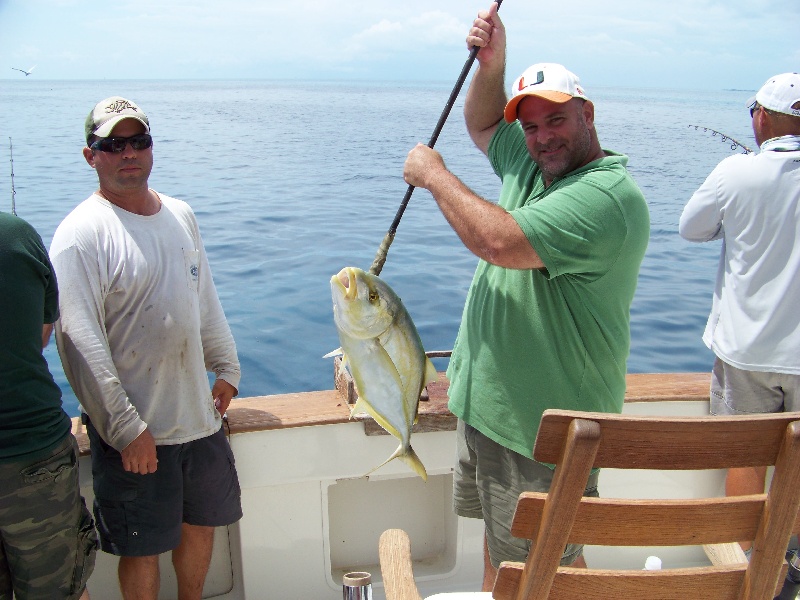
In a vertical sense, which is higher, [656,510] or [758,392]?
[656,510]

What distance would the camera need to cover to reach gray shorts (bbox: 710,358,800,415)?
10.7 feet

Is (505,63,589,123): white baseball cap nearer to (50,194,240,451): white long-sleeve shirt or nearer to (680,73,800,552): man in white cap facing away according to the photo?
(680,73,800,552): man in white cap facing away

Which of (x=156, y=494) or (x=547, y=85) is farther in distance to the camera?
(x=156, y=494)

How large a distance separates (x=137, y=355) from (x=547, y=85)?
1662mm

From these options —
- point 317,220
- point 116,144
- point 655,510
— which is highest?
point 116,144

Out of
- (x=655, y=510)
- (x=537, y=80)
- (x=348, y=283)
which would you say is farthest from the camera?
(x=537, y=80)

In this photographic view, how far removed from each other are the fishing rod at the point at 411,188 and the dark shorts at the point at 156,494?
105cm

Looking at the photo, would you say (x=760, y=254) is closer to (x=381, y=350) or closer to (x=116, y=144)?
(x=381, y=350)

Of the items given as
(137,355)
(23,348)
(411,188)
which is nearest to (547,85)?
(411,188)

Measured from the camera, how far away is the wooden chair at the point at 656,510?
4.41ft

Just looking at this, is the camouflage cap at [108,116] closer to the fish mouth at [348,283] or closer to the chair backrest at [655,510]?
the fish mouth at [348,283]

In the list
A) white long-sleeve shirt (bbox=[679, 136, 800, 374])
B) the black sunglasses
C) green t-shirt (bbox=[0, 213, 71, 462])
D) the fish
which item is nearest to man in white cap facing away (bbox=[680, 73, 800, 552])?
white long-sleeve shirt (bbox=[679, 136, 800, 374])

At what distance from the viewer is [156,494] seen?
2684 mm

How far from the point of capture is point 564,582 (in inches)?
61.7
